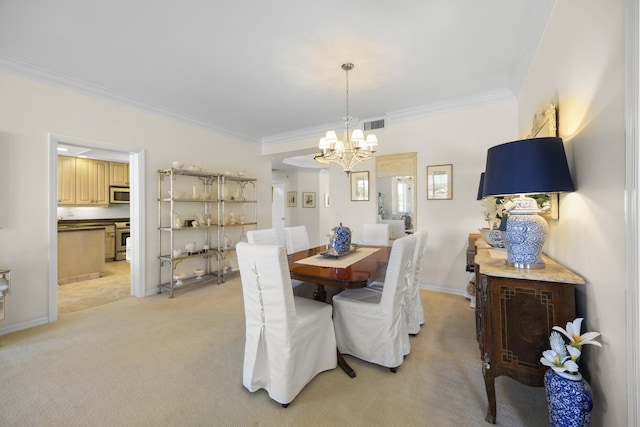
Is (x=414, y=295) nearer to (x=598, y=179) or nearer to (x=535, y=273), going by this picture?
(x=535, y=273)

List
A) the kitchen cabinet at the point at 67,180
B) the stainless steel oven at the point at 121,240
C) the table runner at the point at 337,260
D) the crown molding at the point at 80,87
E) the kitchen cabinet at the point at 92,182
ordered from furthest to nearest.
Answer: the stainless steel oven at the point at 121,240, the kitchen cabinet at the point at 92,182, the kitchen cabinet at the point at 67,180, the crown molding at the point at 80,87, the table runner at the point at 337,260

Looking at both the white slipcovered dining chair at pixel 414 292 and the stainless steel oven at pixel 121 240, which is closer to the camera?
the white slipcovered dining chair at pixel 414 292

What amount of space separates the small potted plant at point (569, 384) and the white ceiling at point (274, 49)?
7.23 ft

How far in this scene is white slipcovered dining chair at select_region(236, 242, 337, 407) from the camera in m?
1.61

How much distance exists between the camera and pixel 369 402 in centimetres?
168

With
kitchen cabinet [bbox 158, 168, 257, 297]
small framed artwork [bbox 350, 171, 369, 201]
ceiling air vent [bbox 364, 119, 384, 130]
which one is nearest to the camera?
kitchen cabinet [bbox 158, 168, 257, 297]

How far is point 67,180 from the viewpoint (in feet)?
18.4

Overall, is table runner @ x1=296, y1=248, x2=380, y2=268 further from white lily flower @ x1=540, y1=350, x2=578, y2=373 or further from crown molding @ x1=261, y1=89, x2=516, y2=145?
crown molding @ x1=261, y1=89, x2=516, y2=145

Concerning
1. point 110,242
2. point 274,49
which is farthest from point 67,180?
point 274,49

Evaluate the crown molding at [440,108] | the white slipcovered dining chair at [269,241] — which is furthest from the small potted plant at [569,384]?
the crown molding at [440,108]

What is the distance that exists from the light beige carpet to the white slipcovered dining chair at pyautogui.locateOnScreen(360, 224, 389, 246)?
1165 millimetres

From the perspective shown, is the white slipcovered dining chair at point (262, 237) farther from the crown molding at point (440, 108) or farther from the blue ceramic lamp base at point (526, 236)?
the crown molding at point (440, 108)

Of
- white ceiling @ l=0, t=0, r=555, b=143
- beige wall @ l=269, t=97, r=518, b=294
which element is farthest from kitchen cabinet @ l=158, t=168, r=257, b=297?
beige wall @ l=269, t=97, r=518, b=294

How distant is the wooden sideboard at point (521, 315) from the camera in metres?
1.32
